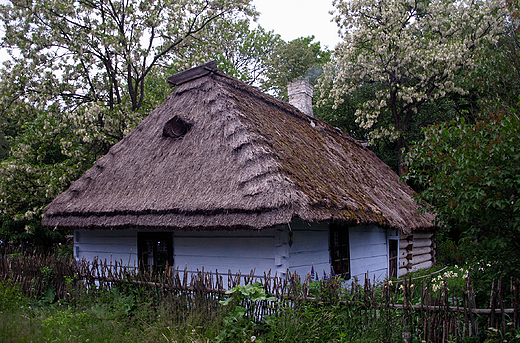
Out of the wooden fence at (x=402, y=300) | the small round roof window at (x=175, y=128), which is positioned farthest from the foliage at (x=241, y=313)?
the small round roof window at (x=175, y=128)

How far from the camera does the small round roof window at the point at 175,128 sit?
8.55m

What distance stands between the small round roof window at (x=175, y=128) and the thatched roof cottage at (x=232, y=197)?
26mm

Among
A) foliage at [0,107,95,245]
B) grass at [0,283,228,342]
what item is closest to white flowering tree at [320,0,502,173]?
foliage at [0,107,95,245]

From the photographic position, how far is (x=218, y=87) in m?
8.84

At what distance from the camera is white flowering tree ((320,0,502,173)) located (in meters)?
14.7

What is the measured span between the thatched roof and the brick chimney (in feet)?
9.72

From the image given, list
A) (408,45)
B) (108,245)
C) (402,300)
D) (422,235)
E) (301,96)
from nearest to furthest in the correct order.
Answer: (402,300), (108,245), (422,235), (301,96), (408,45)

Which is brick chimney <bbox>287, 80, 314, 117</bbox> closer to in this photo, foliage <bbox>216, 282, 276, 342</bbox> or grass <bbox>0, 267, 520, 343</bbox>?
grass <bbox>0, 267, 520, 343</bbox>

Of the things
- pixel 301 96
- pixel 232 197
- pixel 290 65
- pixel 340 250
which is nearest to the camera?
pixel 232 197

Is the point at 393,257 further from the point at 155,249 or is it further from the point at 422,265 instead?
the point at 155,249

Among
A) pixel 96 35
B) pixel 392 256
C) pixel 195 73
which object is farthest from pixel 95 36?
pixel 392 256

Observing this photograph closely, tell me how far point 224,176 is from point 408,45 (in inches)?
464

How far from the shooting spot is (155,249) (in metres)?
8.24

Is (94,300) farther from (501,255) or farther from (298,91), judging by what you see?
(298,91)
